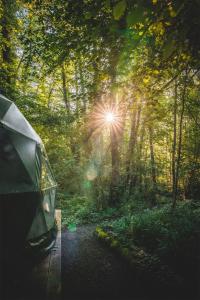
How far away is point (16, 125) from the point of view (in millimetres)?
5918

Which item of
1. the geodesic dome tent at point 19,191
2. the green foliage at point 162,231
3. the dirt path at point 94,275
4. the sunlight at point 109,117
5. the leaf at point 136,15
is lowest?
the dirt path at point 94,275

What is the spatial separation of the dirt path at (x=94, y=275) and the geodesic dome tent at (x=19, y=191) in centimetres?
123

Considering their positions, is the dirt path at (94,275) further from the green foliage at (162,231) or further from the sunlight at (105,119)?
the sunlight at (105,119)

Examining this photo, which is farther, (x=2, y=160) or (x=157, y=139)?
(x=157, y=139)

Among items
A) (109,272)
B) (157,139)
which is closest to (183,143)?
(157,139)

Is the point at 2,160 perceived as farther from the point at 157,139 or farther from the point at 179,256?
the point at 157,139

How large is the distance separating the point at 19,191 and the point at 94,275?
2963 mm

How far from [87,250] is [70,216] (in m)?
5.49

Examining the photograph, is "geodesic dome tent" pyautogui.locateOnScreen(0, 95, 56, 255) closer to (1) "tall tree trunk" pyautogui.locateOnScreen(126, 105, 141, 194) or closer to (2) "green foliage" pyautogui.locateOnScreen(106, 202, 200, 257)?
(2) "green foliage" pyautogui.locateOnScreen(106, 202, 200, 257)

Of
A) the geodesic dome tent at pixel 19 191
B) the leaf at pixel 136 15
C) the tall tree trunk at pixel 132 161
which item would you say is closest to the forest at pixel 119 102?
the leaf at pixel 136 15

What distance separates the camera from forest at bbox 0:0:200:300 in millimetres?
4223

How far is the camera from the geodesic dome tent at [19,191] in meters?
4.39

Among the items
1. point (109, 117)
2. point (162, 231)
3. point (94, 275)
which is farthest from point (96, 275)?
point (109, 117)

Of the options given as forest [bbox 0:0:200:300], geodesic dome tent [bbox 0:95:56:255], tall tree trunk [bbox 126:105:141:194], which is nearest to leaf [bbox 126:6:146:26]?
forest [bbox 0:0:200:300]
